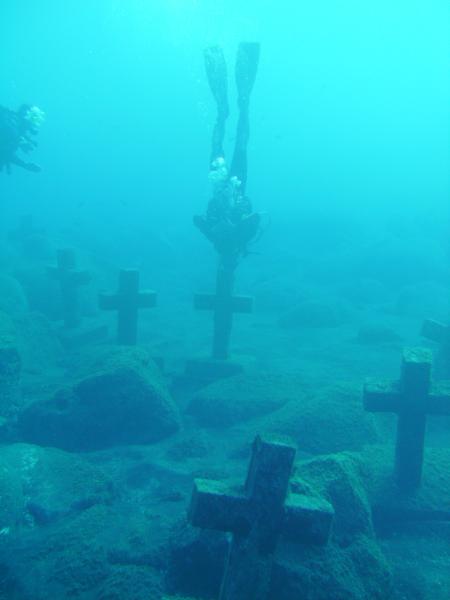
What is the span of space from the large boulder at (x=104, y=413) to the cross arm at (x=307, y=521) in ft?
13.5

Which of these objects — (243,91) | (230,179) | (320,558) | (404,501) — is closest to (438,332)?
(404,501)

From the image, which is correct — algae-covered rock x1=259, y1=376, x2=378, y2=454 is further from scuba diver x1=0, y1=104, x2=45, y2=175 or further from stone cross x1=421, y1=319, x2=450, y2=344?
scuba diver x1=0, y1=104, x2=45, y2=175

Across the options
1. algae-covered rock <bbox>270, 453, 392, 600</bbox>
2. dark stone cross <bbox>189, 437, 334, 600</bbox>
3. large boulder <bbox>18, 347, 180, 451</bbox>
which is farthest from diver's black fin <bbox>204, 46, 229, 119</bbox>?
dark stone cross <bbox>189, 437, 334, 600</bbox>

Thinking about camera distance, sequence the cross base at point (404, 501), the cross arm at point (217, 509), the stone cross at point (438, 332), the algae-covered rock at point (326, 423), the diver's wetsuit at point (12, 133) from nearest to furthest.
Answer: the cross arm at point (217, 509) < the cross base at point (404, 501) < the algae-covered rock at point (326, 423) < the stone cross at point (438, 332) < the diver's wetsuit at point (12, 133)

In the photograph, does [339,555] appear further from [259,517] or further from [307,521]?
[259,517]

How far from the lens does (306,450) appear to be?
641 cm

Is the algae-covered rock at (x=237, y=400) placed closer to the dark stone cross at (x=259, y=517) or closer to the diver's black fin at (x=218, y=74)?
the dark stone cross at (x=259, y=517)

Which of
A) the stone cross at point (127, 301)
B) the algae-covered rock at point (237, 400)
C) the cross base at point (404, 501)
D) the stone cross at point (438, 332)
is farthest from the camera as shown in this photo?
the stone cross at point (127, 301)

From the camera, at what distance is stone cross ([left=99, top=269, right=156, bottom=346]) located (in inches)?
407

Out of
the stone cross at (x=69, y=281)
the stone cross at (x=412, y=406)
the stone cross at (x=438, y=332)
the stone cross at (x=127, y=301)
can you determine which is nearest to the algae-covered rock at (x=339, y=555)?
the stone cross at (x=412, y=406)

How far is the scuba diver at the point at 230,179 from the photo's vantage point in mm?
10383

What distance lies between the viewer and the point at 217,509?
3100 mm

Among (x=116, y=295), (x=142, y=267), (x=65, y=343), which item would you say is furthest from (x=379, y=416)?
(x=142, y=267)

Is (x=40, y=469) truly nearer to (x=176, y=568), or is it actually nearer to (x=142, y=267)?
(x=176, y=568)
